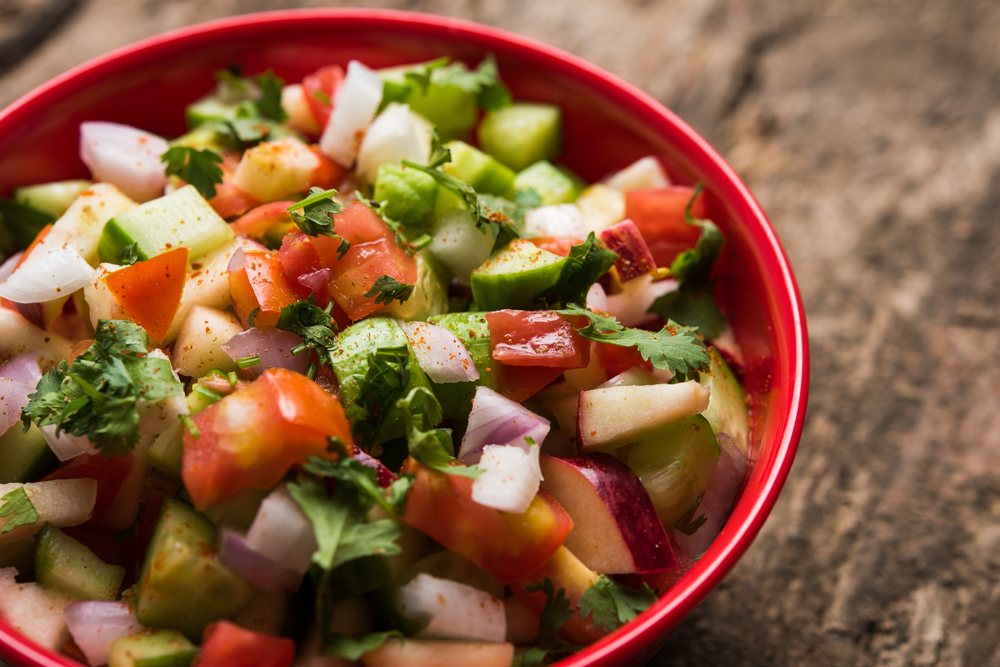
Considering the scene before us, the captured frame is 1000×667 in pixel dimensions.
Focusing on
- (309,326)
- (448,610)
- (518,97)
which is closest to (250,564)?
(448,610)

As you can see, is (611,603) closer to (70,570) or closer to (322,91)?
(70,570)

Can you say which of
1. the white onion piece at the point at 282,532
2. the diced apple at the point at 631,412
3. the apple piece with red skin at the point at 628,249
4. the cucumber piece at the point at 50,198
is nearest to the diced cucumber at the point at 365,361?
the white onion piece at the point at 282,532

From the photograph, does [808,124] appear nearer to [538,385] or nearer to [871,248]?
[871,248]

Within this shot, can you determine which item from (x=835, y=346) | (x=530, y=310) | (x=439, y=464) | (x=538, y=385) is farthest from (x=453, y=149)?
(x=835, y=346)

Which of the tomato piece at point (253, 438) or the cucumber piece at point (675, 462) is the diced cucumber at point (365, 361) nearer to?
the tomato piece at point (253, 438)

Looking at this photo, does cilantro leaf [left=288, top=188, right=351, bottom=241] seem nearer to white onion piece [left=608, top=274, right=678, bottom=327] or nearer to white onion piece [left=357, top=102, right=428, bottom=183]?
white onion piece [left=357, top=102, right=428, bottom=183]
